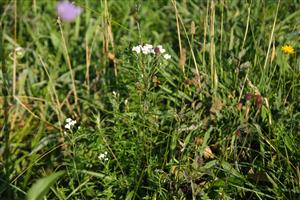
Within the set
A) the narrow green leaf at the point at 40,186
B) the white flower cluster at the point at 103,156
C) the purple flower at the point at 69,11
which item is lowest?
the white flower cluster at the point at 103,156

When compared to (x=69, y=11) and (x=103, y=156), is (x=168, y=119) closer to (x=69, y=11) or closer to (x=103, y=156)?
(x=103, y=156)

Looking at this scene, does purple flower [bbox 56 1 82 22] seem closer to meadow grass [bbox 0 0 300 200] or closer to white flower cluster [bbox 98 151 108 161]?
meadow grass [bbox 0 0 300 200]

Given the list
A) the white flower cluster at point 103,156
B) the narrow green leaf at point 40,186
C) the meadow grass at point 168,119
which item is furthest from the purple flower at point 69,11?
the narrow green leaf at point 40,186

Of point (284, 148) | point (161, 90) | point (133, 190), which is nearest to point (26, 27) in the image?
point (161, 90)

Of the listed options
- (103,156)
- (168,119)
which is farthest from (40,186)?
(168,119)

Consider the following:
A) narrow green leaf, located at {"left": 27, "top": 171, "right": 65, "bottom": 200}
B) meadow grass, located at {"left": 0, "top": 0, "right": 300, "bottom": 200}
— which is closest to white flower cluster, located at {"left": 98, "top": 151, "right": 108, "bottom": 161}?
meadow grass, located at {"left": 0, "top": 0, "right": 300, "bottom": 200}

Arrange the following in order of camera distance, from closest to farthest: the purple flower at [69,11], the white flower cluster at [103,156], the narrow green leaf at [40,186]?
the narrow green leaf at [40,186] < the white flower cluster at [103,156] < the purple flower at [69,11]

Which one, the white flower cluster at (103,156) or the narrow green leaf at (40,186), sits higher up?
the narrow green leaf at (40,186)

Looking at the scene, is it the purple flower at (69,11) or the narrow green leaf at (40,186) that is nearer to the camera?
the narrow green leaf at (40,186)

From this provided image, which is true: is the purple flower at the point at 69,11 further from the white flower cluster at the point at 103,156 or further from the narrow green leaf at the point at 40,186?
the narrow green leaf at the point at 40,186
